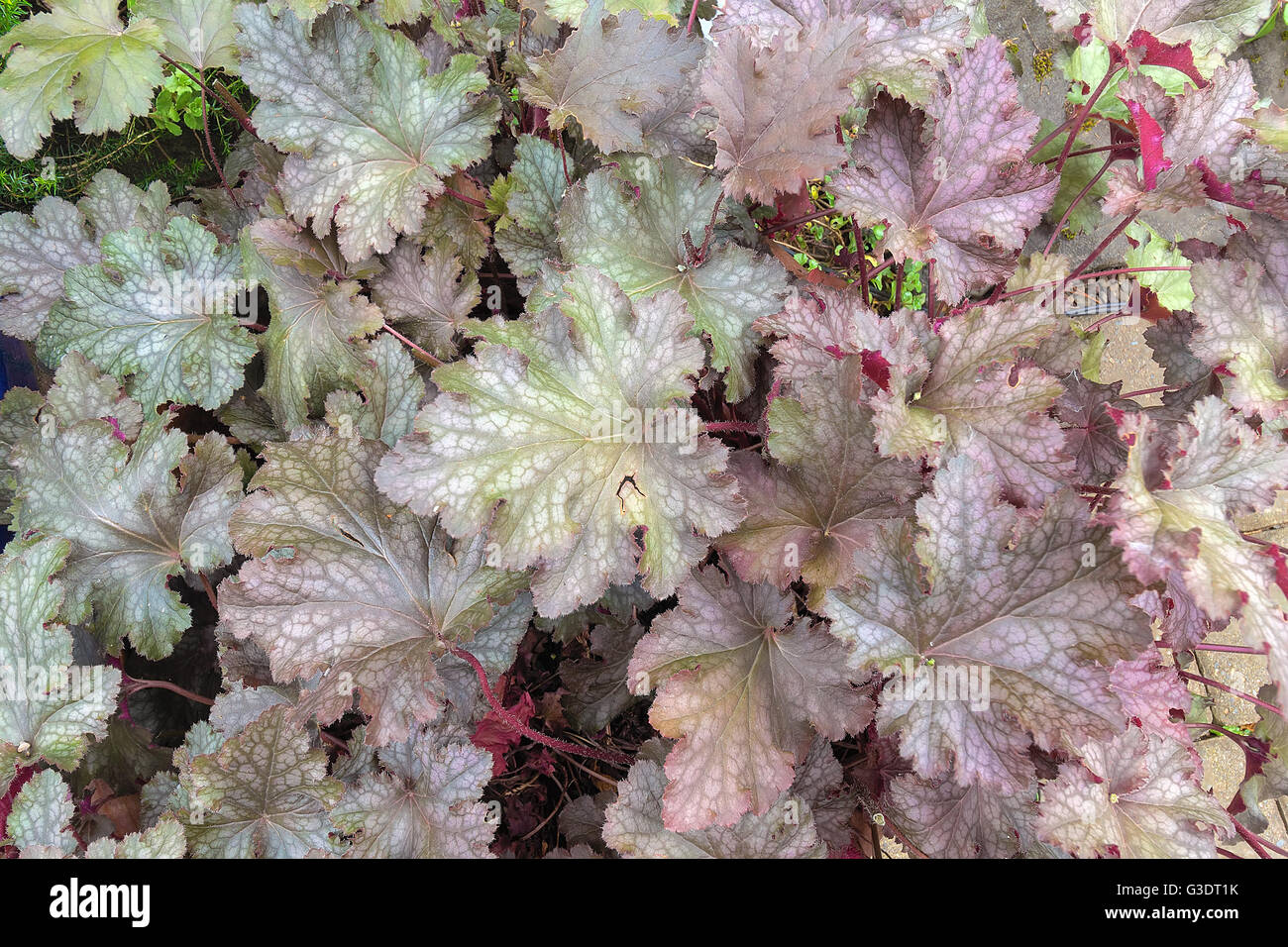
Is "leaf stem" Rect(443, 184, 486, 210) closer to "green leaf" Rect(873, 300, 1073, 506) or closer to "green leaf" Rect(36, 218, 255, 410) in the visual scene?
"green leaf" Rect(36, 218, 255, 410)

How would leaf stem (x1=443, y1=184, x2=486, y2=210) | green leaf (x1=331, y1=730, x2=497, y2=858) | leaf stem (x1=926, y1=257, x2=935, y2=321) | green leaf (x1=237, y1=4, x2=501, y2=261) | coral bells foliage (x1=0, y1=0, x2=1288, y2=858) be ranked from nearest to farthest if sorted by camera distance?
coral bells foliage (x1=0, y1=0, x2=1288, y2=858) < green leaf (x1=331, y1=730, x2=497, y2=858) < leaf stem (x1=926, y1=257, x2=935, y2=321) < green leaf (x1=237, y1=4, x2=501, y2=261) < leaf stem (x1=443, y1=184, x2=486, y2=210)

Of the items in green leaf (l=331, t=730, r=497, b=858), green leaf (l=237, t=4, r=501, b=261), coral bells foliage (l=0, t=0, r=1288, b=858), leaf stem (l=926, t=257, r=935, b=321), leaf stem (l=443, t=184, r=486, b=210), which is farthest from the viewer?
leaf stem (l=443, t=184, r=486, b=210)

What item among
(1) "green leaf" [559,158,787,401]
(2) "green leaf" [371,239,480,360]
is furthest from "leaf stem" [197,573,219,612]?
(1) "green leaf" [559,158,787,401]

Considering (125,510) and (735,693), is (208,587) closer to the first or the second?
(125,510)

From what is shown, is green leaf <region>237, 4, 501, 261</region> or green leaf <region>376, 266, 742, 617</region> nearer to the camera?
green leaf <region>376, 266, 742, 617</region>

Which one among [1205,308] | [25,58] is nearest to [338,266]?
[25,58]
